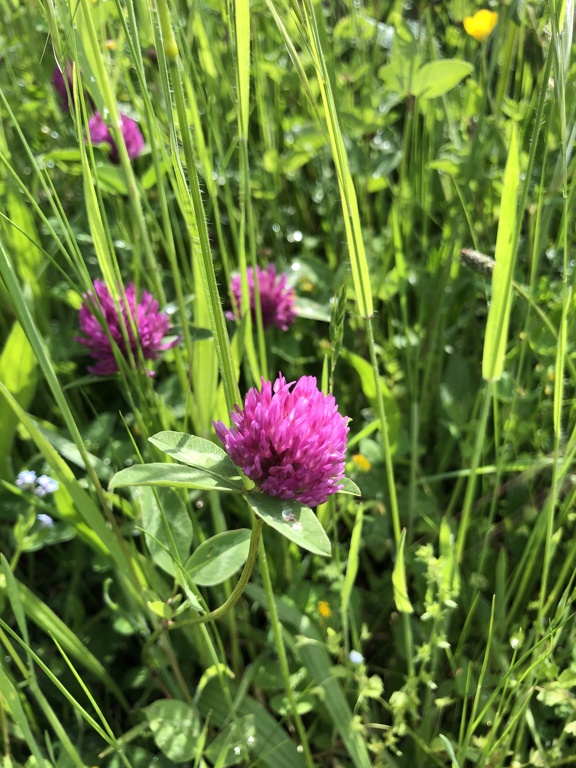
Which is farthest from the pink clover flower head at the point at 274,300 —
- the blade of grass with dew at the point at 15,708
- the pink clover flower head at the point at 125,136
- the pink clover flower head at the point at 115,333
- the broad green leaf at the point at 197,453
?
the blade of grass with dew at the point at 15,708

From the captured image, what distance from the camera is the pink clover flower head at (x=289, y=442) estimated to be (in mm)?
512

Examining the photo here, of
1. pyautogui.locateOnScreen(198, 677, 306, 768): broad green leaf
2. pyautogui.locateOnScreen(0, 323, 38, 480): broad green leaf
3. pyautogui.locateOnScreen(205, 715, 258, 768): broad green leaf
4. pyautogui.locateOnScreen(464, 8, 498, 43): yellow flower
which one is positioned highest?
pyautogui.locateOnScreen(464, 8, 498, 43): yellow flower

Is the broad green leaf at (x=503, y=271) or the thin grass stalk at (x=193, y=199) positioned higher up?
the thin grass stalk at (x=193, y=199)

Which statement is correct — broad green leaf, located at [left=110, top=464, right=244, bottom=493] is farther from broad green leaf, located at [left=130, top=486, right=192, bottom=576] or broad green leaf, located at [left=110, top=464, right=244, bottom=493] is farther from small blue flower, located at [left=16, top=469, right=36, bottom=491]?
small blue flower, located at [left=16, top=469, right=36, bottom=491]

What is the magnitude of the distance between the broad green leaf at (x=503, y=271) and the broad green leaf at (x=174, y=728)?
1.67ft

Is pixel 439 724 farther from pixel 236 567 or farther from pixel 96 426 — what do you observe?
pixel 96 426

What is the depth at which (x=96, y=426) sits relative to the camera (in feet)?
3.07

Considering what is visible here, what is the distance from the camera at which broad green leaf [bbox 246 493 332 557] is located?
46 cm

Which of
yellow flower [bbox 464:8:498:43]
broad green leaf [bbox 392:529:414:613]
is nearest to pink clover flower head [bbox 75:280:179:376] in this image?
broad green leaf [bbox 392:529:414:613]

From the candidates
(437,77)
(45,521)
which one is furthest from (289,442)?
(437,77)

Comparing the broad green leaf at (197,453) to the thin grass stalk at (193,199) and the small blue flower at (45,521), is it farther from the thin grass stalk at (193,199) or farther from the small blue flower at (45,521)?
the small blue flower at (45,521)

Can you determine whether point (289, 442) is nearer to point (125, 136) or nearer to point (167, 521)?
point (167, 521)

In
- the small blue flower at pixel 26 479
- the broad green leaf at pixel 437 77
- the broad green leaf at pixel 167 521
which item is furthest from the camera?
the broad green leaf at pixel 437 77

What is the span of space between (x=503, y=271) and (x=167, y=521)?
432 millimetres
